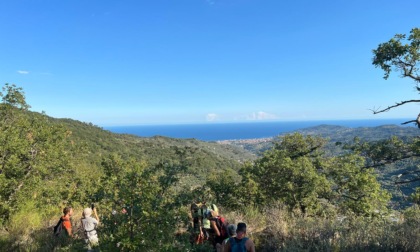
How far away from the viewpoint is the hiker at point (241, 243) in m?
4.55

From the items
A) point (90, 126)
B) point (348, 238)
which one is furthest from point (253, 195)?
point (90, 126)

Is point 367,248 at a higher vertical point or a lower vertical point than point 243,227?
lower

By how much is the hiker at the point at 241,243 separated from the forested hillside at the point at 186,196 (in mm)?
720

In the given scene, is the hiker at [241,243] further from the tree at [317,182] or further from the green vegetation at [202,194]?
the tree at [317,182]

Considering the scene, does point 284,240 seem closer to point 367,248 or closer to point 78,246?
point 367,248

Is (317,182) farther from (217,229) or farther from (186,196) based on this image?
(186,196)

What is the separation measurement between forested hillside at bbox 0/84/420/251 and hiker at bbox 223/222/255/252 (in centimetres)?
72

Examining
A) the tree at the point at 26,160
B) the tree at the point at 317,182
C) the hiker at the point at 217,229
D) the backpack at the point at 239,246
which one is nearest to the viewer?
the backpack at the point at 239,246

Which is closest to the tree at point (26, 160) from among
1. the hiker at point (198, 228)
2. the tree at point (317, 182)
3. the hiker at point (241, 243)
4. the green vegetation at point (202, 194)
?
the green vegetation at point (202, 194)

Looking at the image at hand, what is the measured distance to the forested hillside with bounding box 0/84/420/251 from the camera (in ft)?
13.8

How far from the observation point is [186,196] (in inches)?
185

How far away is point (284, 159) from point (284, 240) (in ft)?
32.9

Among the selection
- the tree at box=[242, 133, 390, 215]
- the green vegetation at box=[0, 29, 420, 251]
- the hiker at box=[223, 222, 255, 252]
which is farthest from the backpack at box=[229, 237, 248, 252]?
the tree at box=[242, 133, 390, 215]

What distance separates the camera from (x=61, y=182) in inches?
638
